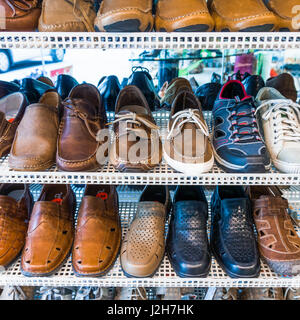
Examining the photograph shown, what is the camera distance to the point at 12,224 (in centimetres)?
89

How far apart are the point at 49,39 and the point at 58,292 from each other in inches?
35.1

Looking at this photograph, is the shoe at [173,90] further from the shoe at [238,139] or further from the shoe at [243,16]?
the shoe at [243,16]

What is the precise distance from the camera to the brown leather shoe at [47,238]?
805 mm

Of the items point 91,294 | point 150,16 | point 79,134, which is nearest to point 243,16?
point 150,16

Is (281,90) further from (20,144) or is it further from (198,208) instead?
(20,144)

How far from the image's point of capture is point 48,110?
0.86 m

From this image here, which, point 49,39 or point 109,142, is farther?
point 109,142

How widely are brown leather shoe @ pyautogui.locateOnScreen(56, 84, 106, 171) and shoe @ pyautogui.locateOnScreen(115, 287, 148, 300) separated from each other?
22.3 inches

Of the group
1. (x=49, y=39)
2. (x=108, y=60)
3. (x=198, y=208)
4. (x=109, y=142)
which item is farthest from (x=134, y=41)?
(x=108, y=60)

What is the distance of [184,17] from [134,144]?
0.36 metres

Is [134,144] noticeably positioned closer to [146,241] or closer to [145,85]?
[146,241]

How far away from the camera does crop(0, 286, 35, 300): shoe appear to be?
102cm

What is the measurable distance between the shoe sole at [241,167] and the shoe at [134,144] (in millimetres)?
181

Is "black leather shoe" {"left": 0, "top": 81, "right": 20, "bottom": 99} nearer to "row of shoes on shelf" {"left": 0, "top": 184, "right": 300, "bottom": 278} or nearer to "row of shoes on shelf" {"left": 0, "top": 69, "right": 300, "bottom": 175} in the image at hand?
"row of shoes on shelf" {"left": 0, "top": 69, "right": 300, "bottom": 175}
